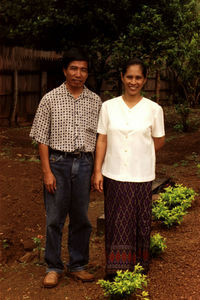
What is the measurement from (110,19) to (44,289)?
290 inches

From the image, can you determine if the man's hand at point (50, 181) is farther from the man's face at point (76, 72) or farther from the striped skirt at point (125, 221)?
the man's face at point (76, 72)

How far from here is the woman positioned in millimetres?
3256

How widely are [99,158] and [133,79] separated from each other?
66cm

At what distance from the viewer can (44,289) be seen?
3.63 meters

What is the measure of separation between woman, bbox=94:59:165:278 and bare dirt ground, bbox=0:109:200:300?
15.6 inches

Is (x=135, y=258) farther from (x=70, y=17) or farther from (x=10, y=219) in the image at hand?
(x=70, y=17)

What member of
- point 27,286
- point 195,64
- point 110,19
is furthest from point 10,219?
point 195,64

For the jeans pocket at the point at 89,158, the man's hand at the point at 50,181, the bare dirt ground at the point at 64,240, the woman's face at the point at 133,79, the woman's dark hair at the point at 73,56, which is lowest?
the bare dirt ground at the point at 64,240

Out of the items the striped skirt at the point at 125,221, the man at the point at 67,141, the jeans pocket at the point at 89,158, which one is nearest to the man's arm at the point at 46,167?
the man at the point at 67,141

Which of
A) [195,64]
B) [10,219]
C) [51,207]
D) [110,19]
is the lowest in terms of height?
[10,219]

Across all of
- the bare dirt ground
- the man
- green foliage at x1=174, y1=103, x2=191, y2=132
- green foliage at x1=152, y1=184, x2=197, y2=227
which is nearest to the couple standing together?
the man

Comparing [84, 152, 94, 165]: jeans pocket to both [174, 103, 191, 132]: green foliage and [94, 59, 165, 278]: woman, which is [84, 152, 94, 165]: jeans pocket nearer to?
[94, 59, 165, 278]: woman

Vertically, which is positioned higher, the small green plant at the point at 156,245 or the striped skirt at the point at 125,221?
the striped skirt at the point at 125,221

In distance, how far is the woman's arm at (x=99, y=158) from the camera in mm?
3355
